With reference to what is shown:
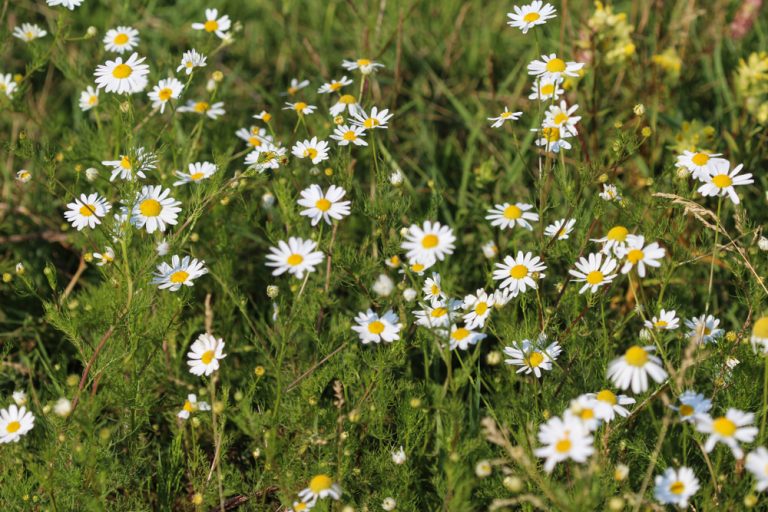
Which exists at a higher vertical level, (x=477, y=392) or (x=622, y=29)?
(x=622, y=29)

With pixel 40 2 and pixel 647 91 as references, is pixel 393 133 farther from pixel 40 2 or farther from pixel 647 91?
pixel 40 2

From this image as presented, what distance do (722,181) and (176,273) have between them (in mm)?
1596

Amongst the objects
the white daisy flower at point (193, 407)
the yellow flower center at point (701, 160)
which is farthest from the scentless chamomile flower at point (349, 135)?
the yellow flower center at point (701, 160)

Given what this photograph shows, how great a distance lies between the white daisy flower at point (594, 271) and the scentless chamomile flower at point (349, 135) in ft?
2.42

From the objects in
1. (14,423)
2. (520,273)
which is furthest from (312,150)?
(14,423)

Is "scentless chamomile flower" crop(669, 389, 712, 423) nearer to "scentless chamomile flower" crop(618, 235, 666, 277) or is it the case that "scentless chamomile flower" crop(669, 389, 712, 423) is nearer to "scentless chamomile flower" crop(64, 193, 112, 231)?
"scentless chamomile flower" crop(618, 235, 666, 277)

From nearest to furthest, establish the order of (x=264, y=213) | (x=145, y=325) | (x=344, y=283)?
(x=145, y=325) → (x=344, y=283) → (x=264, y=213)

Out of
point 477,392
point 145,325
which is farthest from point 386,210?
point 145,325

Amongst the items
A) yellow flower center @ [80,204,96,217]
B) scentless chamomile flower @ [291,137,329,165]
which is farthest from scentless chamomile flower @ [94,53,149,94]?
scentless chamomile flower @ [291,137,329,165]

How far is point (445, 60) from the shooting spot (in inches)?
153

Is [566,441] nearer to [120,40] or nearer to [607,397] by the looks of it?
[607,397]

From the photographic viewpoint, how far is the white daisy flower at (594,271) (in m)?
2.12

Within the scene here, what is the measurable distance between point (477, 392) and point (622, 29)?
1746mm

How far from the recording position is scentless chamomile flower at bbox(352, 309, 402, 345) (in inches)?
82.0
